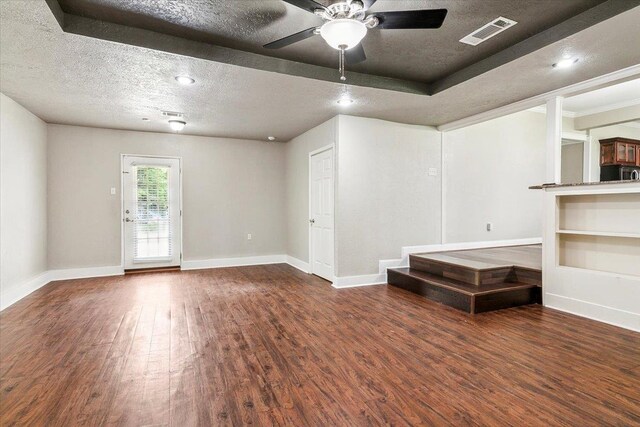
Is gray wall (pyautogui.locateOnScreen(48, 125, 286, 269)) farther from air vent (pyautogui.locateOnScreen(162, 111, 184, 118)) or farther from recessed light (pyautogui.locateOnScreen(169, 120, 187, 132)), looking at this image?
air vent (pyautogui.locateOnScreen(162, 111, 184, 118))

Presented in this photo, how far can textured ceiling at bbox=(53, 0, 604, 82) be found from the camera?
252 centimetres

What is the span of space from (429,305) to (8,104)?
18.8ft

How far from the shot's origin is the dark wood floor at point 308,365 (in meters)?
1.94

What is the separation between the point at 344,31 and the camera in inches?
88.9

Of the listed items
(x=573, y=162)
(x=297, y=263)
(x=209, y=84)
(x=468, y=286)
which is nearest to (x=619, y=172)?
(x=573, y=162)

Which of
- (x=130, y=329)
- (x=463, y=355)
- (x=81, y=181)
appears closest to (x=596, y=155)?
(x=463, y=355)

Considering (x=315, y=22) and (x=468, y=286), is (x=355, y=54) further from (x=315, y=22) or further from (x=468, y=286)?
(x=468, y=286)

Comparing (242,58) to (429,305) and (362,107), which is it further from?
(429,305)

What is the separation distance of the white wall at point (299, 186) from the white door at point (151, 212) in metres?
2.15

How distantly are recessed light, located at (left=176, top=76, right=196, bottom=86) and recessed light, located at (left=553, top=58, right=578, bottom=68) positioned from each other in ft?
11.9

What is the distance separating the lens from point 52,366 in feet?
8.25

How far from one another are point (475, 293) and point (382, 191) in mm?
2098

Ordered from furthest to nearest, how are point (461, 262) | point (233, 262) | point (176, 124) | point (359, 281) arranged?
point (233, 262) → point (176, 124) → point (359, 281) → point (461, 262)

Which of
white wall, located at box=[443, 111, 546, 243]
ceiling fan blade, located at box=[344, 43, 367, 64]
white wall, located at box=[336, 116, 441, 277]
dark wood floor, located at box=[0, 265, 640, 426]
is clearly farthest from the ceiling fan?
white wall, located at box=[443, 111, 546, 243]
